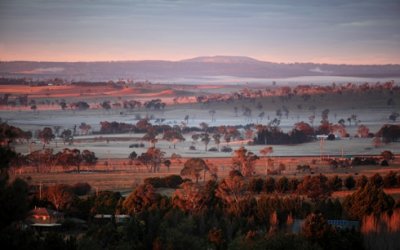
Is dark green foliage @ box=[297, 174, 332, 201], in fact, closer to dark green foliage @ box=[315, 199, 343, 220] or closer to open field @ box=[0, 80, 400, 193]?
dark green foliage @ box=[315, 199, 343, 220]

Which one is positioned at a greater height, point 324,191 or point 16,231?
point 16,231

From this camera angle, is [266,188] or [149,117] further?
[149,117]

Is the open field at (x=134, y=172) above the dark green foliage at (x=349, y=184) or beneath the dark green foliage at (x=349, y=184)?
beneath

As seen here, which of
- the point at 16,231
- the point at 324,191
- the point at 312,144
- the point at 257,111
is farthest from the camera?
the point at 257,111

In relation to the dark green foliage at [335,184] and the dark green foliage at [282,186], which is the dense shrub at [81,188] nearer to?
the dark green foliage at [282,186]

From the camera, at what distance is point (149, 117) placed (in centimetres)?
7431

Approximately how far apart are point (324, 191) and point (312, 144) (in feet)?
79.0

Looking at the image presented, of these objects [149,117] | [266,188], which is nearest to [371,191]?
[266,188]

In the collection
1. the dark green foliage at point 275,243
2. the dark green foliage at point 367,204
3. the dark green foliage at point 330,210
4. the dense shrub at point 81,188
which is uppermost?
the dark green foliage at point 275,243

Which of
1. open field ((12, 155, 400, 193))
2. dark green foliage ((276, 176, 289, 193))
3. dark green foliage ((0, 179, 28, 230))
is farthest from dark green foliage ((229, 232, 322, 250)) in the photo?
open field ((12, 155, 400, 193))

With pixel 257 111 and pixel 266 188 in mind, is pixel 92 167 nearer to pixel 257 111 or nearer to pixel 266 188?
pixel 266 188

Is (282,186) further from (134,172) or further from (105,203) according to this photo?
(134,172)

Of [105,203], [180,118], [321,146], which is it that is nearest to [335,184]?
[105,203]

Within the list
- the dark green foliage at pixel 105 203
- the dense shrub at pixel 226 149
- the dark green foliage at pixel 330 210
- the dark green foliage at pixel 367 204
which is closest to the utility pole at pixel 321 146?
the dense shrub at pixel 226 149
